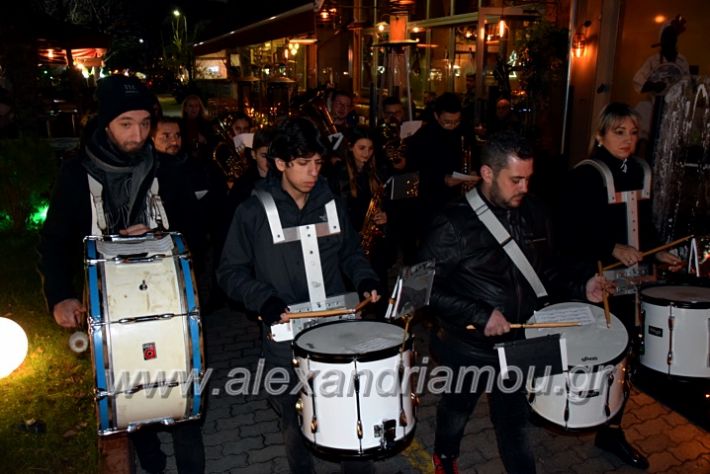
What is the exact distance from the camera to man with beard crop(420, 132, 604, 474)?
9.89 ft

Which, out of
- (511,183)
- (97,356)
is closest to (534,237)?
(511,183)

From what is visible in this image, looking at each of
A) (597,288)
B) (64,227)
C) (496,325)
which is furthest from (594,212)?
(64,227)

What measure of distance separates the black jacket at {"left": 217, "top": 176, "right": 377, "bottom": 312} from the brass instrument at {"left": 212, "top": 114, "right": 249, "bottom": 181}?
13.1 ft

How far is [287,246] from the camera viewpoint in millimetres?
3111

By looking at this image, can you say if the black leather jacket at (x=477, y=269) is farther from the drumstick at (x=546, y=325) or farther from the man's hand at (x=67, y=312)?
the man's hand at (x=67, y=312)

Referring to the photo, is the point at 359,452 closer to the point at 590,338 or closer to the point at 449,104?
the point at 590,338

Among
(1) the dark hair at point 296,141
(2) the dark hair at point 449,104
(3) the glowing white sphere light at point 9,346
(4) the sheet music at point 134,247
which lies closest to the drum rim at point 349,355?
(4) the sheet music at point 134,247

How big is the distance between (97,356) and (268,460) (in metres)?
1.71

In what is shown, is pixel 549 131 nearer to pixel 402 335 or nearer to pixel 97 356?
pixel 402 335

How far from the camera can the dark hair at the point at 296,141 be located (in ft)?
9.88

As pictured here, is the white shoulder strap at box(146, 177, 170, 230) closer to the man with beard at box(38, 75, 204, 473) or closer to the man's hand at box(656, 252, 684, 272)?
the man with beard at box(38, 75, 204, 473)

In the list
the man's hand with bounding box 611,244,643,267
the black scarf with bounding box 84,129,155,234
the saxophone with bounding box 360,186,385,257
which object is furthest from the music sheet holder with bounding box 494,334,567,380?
the saxophone with bounding box 360,186,385,257

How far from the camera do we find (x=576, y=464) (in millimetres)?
3936

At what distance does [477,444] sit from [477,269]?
1.67 m
